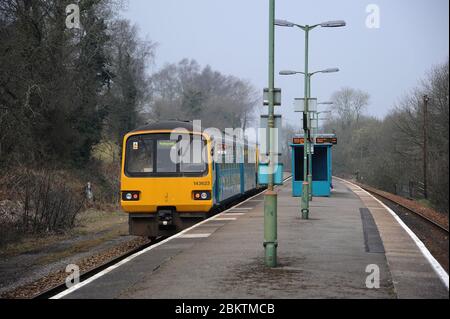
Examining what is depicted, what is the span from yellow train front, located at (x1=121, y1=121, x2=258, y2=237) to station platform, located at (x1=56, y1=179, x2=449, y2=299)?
2.30 feet

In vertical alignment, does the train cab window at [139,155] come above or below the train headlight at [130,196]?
above

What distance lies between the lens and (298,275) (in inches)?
380

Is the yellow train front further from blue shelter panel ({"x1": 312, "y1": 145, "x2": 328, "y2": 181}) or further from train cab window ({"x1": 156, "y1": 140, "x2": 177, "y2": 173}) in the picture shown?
blue shelter panel ({"x1": 312, "y1": 145, "x2": 328, "y2": 181})

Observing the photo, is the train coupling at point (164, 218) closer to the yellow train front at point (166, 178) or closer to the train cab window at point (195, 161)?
the yellow train front at point (166, 178)

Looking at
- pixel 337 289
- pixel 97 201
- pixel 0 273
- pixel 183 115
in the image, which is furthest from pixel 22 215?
pixel 183 115

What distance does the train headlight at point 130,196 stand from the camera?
16.6 meters

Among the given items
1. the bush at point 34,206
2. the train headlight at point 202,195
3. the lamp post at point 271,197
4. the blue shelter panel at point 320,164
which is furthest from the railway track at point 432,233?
the bush at point 34,206

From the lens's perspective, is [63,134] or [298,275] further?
[63,134]

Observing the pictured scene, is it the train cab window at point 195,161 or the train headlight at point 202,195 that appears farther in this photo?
the train cab window at point 195,161

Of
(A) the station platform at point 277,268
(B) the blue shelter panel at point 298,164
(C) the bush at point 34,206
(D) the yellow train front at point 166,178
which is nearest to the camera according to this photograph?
(A) the station platform at point 277,268

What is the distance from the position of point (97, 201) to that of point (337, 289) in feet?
81.3

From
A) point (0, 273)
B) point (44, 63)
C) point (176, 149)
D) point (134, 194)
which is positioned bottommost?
point (0, 273)

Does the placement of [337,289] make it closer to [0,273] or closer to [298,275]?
[298,275]
